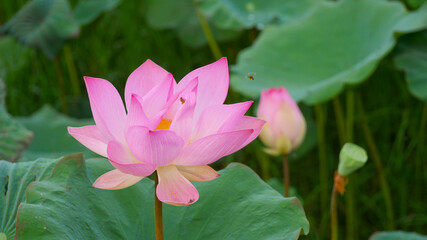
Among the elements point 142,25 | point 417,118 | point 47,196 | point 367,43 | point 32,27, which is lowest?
point 417,118

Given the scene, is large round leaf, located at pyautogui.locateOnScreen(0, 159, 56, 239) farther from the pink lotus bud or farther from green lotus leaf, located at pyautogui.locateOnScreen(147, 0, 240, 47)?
green lotus leaf, located at pyautogui.locateOnScreen(147, 0, 240, 47)

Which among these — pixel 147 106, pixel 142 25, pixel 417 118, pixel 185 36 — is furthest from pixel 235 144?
pixel 142 25

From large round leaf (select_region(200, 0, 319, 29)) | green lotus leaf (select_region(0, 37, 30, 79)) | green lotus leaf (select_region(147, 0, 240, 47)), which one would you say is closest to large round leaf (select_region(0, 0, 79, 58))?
green lotus leaf (select_region(0, 37, 30, 79))

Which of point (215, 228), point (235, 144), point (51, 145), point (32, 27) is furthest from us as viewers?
point (32, 27)

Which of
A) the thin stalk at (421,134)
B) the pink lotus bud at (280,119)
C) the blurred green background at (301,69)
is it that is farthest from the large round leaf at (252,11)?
the pink lotus bud at (280,119)

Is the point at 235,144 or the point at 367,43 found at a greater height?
the point at 235,144

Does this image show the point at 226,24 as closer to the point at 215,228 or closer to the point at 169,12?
the point at 169,12

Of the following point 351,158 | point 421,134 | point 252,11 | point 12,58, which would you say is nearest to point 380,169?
point 421,134
